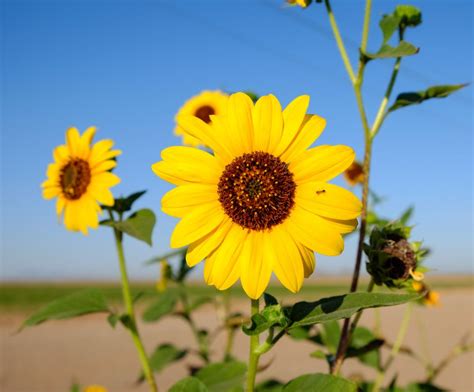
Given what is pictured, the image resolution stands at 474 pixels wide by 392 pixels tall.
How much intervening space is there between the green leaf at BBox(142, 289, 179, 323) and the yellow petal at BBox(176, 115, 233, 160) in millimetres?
1417

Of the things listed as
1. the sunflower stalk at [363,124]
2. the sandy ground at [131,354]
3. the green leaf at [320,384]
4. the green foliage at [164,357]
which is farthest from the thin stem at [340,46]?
the sandy ground at [131,354]

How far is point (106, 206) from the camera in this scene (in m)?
1.59

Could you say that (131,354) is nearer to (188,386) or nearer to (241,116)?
(188,386)

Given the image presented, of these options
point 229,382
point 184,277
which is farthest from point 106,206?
point 184,277

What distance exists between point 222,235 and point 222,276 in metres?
0.08

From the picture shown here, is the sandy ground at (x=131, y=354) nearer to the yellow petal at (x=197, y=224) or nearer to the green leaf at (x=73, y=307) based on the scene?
the green leaf at (x=73, y=307)

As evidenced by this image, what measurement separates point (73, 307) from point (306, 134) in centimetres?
84

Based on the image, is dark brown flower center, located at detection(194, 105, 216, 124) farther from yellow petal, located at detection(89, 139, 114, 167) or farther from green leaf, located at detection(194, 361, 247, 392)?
green leaf, located at detection(194, 361, 247, 392)

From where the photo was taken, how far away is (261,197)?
3.47 feet

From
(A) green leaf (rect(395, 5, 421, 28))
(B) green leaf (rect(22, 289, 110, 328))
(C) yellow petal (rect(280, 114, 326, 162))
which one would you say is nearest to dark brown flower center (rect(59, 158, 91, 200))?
(B) green leaf (rect(22, 289, 110, 328))

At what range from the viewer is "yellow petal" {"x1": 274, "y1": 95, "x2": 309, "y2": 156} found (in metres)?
0.98

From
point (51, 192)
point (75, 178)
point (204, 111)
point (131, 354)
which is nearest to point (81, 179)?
point (75, 178)

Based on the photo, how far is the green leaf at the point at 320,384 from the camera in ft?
3.20

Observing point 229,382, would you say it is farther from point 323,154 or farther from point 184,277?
point 184,277
